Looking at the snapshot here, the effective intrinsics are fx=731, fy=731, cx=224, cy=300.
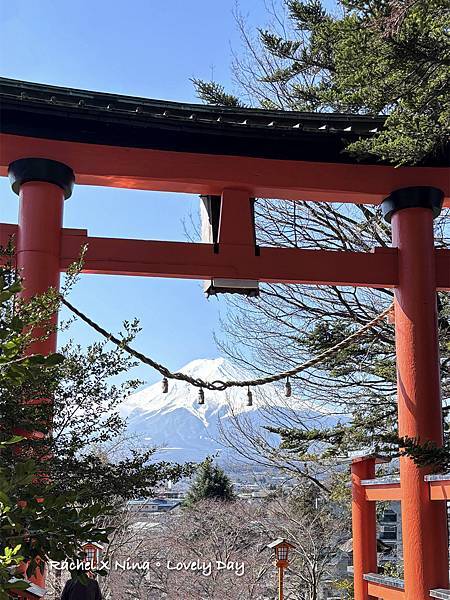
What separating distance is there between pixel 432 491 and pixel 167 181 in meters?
1.75

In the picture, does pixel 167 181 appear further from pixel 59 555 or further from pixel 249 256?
pixel 59 555

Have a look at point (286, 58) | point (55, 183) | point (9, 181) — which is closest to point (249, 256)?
point (55, 183)

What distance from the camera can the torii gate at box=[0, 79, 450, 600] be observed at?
307cm

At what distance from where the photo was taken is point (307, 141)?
11.0ft

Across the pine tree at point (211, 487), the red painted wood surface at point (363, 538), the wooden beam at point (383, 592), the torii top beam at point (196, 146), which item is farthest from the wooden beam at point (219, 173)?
the pine tree at point (211, 487)

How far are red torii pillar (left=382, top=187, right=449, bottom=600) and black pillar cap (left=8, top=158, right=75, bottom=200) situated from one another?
58.6 inches

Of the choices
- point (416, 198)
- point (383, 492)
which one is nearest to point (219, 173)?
point (416, 198)

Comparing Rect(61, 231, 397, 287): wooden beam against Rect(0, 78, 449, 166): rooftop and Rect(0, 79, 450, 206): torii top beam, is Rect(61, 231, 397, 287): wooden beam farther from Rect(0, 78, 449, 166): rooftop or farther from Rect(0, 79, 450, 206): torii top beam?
Rect(0, 78, 449, 166): rooftop

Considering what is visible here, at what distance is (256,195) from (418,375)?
42.8 inches

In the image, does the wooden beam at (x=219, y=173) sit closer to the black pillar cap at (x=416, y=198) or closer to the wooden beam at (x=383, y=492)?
the black pillar cap at (x=416, y=198)

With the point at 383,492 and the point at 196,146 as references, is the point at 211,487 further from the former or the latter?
the point at 196,146

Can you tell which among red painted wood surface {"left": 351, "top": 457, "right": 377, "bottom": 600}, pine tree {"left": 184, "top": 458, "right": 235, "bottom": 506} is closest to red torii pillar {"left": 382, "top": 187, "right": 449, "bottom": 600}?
red painted wood surface {"left": 351, "top": 457, "right": 377, "bottom": 600}

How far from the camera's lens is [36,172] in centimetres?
307

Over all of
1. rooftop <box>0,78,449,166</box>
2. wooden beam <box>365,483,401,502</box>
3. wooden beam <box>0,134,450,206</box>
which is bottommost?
wooden beam <box>365,483,401,502</box>
